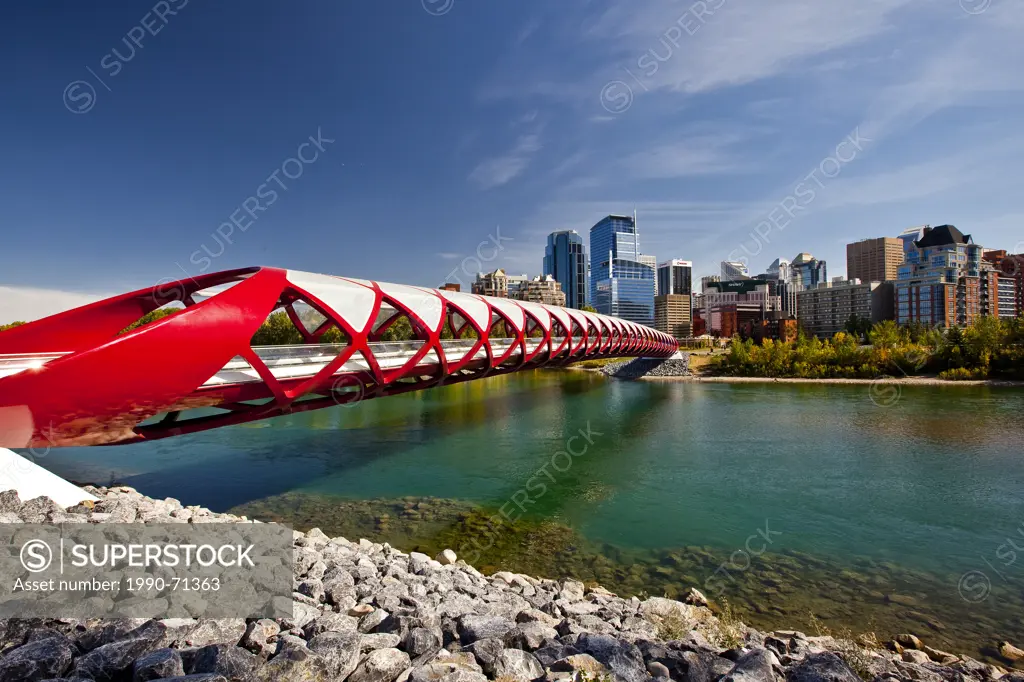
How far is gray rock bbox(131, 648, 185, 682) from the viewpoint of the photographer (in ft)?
11.8

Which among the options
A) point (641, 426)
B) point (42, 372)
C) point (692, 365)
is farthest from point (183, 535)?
point (692, 365)

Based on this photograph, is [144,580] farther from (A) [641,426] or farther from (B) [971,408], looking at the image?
(B) [971,408]

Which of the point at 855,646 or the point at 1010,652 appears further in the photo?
the point at 1010,652

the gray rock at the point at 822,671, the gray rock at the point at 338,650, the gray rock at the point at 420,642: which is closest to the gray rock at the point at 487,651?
the gray rock at the point at 420,642

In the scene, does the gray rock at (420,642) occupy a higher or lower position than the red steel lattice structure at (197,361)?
lower

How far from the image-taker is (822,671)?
4.38 meters

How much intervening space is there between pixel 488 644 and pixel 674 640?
2402 mm

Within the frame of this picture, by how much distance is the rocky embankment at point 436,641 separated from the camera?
3875 millimetres

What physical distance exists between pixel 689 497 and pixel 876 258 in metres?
198

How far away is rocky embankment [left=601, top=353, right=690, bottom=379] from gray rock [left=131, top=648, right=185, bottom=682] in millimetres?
48616

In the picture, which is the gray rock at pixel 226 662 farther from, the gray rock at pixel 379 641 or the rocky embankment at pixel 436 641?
the gray rock at pixel 379 641

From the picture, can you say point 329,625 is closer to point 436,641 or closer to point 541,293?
point 436,641

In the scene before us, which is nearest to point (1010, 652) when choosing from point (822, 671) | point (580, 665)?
point (822, 671)

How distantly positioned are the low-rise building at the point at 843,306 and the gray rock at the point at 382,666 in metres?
113
